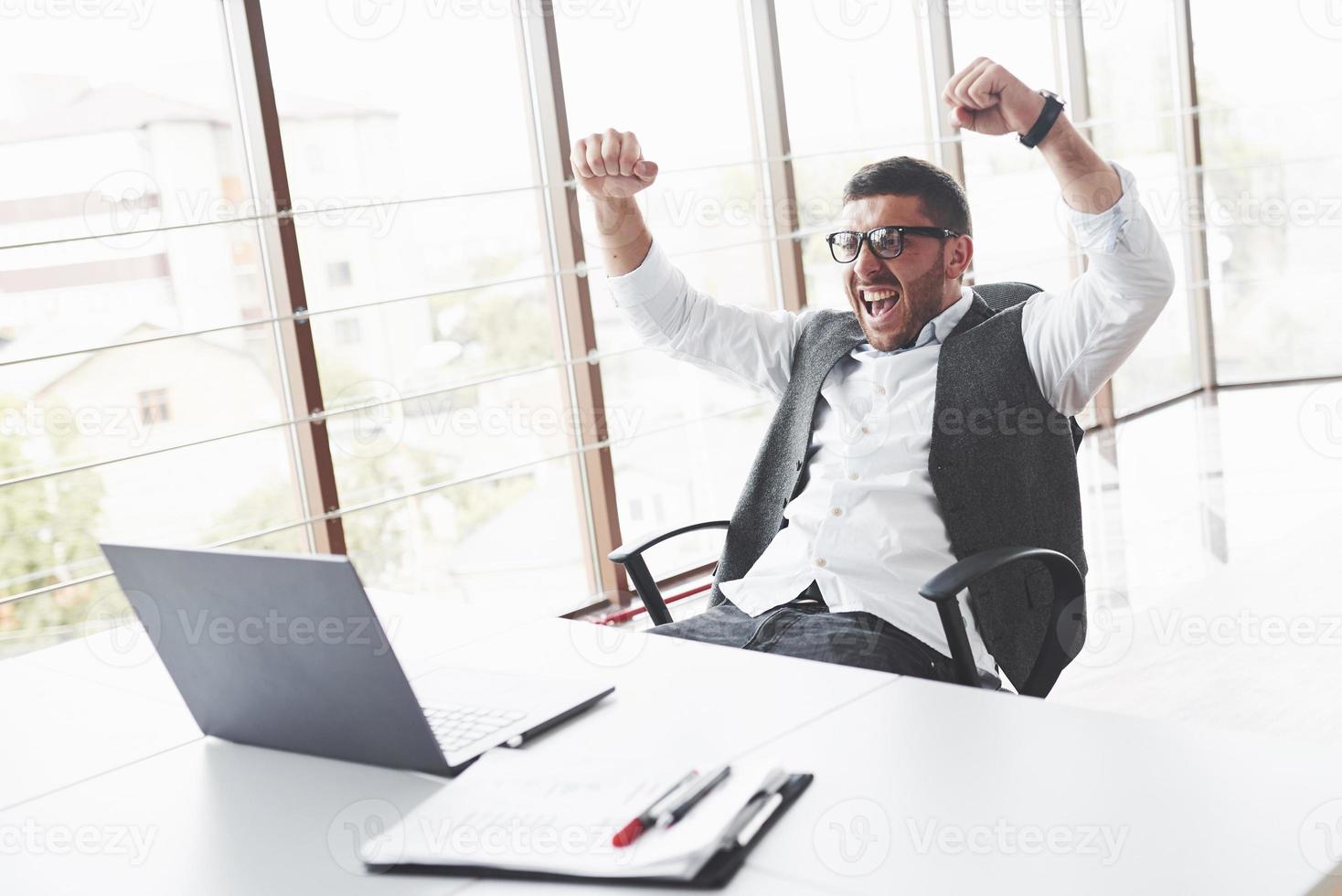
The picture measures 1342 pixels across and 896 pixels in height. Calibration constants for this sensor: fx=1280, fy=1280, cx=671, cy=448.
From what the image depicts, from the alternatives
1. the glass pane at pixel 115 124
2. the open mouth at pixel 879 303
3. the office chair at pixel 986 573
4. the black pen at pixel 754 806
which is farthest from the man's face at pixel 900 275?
the glass pane at pixel 115 124

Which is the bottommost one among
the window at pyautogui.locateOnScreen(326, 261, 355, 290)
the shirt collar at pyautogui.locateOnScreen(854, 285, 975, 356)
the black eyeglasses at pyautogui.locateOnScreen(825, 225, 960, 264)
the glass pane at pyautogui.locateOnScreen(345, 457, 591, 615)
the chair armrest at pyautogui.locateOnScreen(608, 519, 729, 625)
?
the glass pane at pyautogui.locateOnScreen(345, 457, 591, 615)

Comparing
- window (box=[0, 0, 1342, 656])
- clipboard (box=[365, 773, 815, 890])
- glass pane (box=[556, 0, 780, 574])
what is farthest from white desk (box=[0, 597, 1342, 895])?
glass pane (box=[556, 0, 780, 574])

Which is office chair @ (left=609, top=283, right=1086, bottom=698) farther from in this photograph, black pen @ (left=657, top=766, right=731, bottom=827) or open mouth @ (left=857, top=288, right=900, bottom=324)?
black pen @ (left=657, top=766, right=731, bottom=827)

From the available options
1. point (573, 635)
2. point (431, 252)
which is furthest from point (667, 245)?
point (573, 635)

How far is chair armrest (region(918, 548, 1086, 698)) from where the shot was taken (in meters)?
1.69

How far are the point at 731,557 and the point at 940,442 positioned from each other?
17.3 inches

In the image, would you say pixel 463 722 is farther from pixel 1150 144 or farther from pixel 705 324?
pixel 1150 144

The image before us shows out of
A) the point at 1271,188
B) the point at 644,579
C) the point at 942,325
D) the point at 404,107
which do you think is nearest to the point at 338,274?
the point at 404,107

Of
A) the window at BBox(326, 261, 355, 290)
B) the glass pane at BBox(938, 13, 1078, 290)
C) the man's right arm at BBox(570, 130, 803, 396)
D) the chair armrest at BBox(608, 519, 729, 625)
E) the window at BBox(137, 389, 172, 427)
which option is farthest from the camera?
the glass pane at BBox(938, 13, 1078, 290)

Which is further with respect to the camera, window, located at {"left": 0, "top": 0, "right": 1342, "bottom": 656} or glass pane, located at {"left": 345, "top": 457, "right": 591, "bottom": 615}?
glass pane, located at {"left": 345, "top": 457, "right": 591, "bottom": 615}

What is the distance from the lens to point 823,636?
193cm

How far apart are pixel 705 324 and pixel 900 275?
1.44ft

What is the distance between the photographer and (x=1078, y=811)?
100cm

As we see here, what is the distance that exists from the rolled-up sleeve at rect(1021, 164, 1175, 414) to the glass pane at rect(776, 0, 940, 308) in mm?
2603
